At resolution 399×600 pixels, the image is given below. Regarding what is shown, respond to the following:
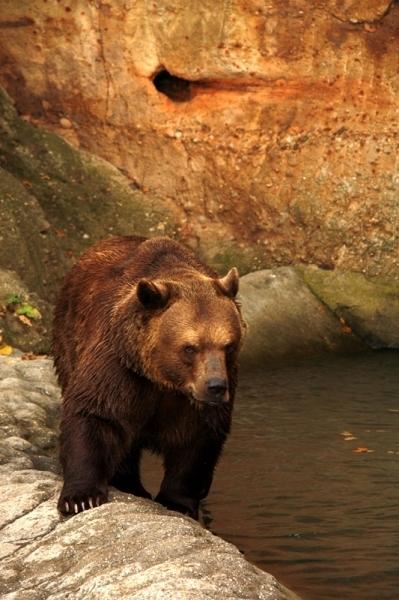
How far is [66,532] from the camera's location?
22.1 ft

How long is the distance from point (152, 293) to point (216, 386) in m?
0.72

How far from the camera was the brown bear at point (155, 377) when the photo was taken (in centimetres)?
729

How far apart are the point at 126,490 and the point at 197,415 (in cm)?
111

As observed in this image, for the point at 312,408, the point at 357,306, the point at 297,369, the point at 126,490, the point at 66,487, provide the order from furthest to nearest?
the point at 357,306 < the point at 297,369 < the point at 312,408 < the point at 126,490 < the point at 66,487

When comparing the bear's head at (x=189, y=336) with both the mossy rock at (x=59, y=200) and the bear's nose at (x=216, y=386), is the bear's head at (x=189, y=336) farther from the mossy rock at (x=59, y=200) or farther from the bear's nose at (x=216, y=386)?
the mossy rock at (x=59, y=200)

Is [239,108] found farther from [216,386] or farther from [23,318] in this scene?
[216,386]

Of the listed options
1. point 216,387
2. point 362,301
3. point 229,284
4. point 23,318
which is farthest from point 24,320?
point 216,387

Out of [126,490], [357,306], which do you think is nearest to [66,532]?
[126,490]

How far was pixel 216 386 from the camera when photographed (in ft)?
23.1

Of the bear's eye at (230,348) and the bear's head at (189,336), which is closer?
the bear's head at (189,336)

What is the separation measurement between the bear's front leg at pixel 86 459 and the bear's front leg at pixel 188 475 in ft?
1.57

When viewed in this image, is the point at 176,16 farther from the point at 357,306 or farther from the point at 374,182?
the point at 357,306

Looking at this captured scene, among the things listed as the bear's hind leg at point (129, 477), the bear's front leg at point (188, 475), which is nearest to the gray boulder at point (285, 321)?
the bear's hind leg at point (129, 477)

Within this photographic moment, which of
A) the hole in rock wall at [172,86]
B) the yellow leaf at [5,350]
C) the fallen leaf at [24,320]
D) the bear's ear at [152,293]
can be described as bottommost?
the yellow leaf at [5,350]
